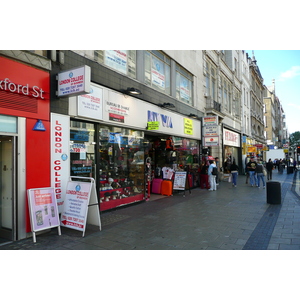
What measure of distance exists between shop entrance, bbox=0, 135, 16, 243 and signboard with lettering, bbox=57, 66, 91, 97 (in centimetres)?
170

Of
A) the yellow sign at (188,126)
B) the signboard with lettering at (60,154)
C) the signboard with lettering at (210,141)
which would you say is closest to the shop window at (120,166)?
the signboard with lettering at (60,154)

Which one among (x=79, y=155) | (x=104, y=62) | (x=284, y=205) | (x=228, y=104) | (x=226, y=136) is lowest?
(x=284, y=205)

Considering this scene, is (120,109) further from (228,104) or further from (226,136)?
(228,104)

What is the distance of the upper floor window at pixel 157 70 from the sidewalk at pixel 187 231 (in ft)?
19.4

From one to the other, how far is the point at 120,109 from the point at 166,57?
5560 mm

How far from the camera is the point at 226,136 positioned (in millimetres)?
22125

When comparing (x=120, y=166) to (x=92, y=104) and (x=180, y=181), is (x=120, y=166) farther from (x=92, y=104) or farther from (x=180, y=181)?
(x=180, y=181)

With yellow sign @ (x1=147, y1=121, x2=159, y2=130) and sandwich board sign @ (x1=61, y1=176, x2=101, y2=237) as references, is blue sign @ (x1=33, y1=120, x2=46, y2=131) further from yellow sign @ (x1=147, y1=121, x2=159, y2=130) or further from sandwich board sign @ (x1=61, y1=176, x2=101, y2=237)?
yellow sign @ (x1=147, y1=121, x2=159, y2=130)

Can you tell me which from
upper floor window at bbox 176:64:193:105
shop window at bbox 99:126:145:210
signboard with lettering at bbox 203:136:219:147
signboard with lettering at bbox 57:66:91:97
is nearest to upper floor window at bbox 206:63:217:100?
upper floor window at bbox 176:64:193:105

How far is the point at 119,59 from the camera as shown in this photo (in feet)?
30.8

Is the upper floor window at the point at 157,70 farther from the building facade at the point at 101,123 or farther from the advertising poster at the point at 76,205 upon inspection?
the advertising poster at the point at 76,205

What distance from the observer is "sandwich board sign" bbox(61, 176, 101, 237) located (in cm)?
580

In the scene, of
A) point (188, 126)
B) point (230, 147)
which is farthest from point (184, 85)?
point (230, 147)

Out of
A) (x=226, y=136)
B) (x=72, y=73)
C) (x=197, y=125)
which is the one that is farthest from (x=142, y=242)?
(x=226, y=136)
